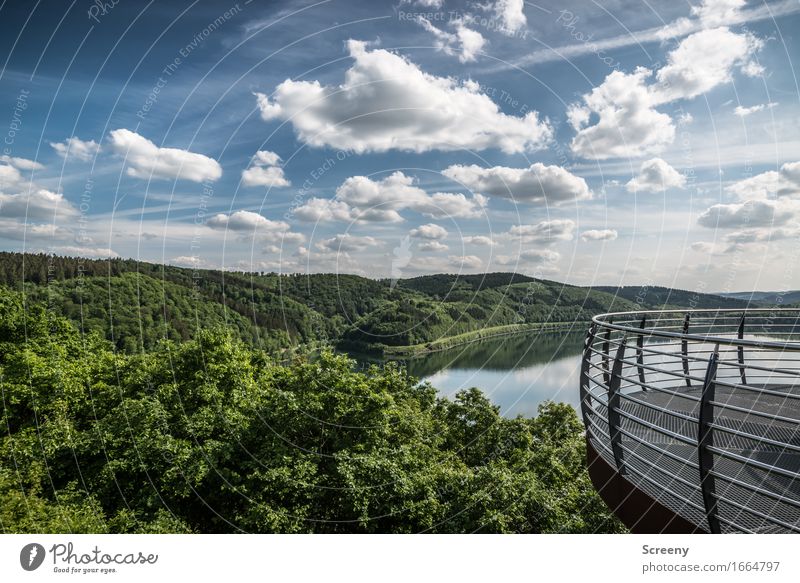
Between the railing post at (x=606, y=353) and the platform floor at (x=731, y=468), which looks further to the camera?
the railing post at (x=606, y=353)

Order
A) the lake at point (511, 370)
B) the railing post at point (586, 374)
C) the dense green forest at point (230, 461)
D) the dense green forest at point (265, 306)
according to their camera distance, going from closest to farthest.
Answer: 1. the railing post at point (586, 374)
2. the dense green forest at point (230, 461)
3. the dense green forest at point (265, 306)
4. the lake at point (511, 370)

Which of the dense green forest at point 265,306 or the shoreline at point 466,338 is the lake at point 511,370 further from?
the dense green forest at point 265,306

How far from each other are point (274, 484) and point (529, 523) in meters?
6.59

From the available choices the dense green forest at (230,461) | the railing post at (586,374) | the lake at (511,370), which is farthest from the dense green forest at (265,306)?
the railing post at (586,374)

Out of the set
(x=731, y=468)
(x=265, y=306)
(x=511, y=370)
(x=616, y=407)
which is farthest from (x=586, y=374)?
(x=511, y=370)

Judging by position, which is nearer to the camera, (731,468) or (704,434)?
(704,434)

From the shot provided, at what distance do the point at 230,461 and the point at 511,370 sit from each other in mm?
62982

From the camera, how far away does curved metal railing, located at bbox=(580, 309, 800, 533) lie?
2389mm

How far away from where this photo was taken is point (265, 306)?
216 ft

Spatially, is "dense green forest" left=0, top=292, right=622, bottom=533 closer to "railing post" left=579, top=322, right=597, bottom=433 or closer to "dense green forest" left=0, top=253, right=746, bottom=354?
"railing post" left=579, top=322, right=597, bottom=433

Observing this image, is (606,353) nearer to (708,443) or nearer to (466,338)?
(708,443)

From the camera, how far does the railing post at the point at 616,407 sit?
10.3 feet
